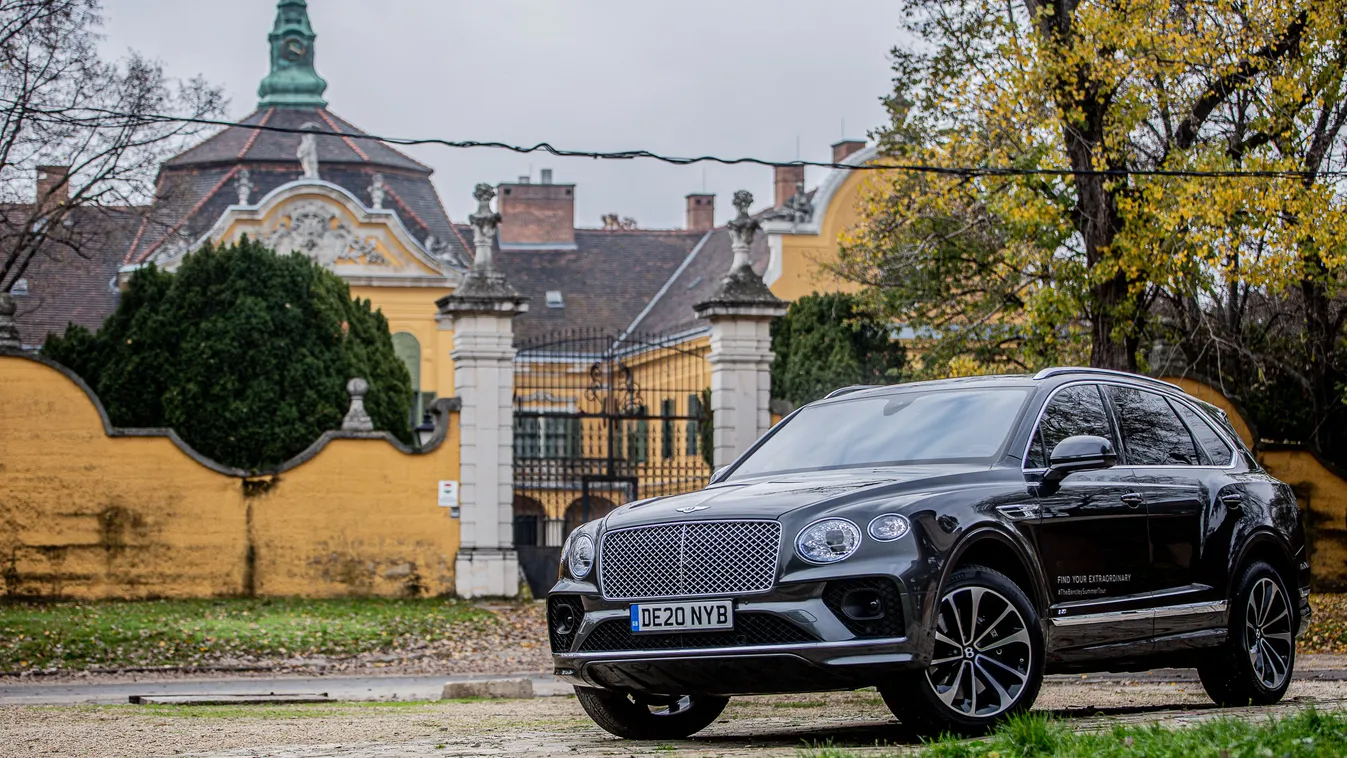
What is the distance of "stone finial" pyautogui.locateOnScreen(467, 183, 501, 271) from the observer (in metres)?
25.8

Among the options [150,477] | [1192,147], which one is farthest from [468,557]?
[1192,147]

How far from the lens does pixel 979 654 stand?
8.05 metres

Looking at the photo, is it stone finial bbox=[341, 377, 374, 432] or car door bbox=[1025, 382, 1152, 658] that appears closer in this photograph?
car door bbox=[1025, 382, 1152, 658]

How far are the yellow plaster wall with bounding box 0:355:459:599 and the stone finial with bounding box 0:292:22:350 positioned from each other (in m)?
0.25

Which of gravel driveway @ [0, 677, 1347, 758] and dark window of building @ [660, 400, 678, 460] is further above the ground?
dark window of building @ [660, 400, 678, 460]

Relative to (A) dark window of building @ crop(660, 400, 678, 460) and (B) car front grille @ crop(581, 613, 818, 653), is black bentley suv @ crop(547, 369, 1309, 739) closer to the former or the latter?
(B) car front grille @ crop(581, 613, 818, 653)

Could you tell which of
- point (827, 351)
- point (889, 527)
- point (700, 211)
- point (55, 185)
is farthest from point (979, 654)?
point (700, 211)

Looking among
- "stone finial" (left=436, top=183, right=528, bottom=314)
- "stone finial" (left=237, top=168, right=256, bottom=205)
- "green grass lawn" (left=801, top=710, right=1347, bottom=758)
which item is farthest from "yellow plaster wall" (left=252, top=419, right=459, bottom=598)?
"stone finial" (left=237, top=168, right=256, bottom=205)

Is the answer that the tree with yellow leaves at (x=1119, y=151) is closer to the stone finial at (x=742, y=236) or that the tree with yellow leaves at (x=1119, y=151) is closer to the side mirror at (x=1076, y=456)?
the stone finial at (x=742, y=236)

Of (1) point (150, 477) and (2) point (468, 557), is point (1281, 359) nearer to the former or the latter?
(2) point (468, 557)

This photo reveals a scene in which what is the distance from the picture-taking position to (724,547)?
800 cm

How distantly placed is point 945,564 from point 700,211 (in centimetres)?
6068

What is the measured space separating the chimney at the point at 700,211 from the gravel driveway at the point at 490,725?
5551 cm

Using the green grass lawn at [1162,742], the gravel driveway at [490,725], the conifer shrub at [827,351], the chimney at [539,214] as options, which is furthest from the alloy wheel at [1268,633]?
the chimney at [539,214]
